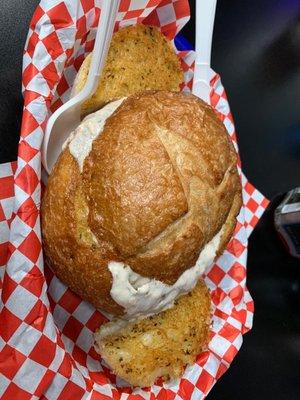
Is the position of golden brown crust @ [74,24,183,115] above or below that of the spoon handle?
below

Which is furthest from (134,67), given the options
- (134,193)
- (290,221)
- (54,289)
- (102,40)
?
(290,221)

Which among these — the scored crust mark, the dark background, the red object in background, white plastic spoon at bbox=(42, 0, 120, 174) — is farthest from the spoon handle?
the red object in background

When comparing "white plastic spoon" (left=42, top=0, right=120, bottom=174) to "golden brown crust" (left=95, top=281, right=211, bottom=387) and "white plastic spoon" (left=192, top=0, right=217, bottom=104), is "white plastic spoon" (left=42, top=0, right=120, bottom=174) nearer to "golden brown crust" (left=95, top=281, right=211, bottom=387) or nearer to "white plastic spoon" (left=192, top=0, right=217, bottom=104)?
"white plastic spoon" (left=192, top=0, right=217, bottom=104)

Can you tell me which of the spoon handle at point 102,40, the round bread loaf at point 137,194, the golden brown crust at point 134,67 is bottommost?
the round bread loaf at point 137,194

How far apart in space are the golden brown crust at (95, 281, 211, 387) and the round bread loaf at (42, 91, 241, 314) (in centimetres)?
13

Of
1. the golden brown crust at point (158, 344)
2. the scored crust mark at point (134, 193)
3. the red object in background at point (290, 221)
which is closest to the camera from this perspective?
the scored crust mark at point (134, 193)

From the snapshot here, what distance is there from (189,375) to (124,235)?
1.64ft

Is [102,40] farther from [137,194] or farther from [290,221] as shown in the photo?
[290,221]

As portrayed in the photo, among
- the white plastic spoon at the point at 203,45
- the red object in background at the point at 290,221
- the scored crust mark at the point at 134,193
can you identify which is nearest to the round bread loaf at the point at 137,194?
the scored crust mark at the point at 134,193

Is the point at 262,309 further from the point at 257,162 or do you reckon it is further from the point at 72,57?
the point at 72,57

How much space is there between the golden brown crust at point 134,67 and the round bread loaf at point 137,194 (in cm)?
11

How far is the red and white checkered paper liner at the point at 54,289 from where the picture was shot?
1.11 m

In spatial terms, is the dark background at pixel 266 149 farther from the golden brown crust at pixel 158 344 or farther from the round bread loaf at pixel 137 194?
the round bread loaf at pixel 137 194

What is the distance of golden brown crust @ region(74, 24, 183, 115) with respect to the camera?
4.10 ft
